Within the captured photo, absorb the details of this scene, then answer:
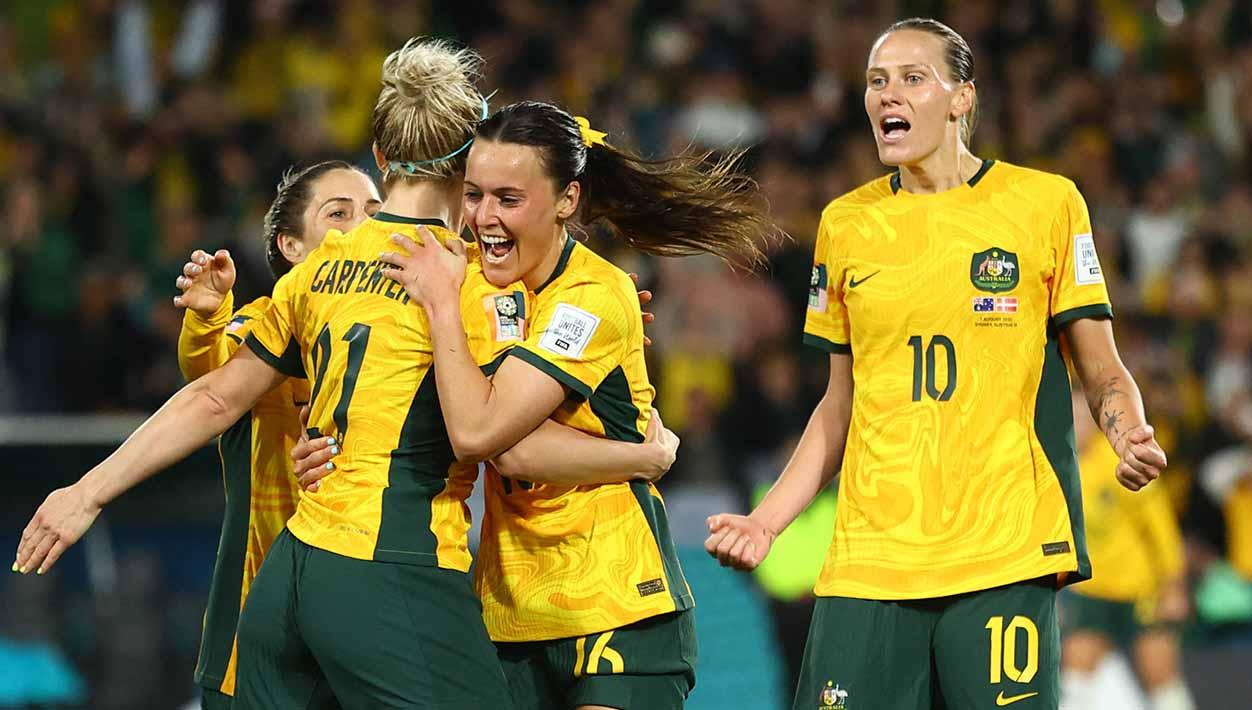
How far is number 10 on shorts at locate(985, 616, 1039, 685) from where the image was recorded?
4.24 metres

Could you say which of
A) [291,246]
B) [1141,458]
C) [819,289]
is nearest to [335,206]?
[291,246]

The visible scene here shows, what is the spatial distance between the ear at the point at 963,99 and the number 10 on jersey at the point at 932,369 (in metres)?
0.60

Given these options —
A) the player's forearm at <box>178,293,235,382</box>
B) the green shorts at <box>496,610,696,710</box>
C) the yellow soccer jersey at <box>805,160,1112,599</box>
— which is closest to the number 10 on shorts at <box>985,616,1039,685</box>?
the yellow soccer jersey at <box>805,160,1112,599</box>

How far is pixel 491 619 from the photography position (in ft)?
14.1

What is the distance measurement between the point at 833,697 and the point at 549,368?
1.08 metres

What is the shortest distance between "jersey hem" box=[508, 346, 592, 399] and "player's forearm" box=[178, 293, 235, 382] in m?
1.02

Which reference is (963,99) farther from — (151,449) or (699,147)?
(699,147)

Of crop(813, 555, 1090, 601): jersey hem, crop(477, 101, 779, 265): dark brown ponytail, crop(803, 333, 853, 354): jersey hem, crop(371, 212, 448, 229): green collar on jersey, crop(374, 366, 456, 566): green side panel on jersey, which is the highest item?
crop(477, 101, 779, 265): dark brown ponytail

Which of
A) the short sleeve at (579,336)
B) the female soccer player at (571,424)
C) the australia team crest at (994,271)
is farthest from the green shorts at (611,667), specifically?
the australia team crest at (994,271)

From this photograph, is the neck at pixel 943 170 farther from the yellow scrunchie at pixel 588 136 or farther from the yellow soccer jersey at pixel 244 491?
the yellow soccer jersey at pixel 244 491

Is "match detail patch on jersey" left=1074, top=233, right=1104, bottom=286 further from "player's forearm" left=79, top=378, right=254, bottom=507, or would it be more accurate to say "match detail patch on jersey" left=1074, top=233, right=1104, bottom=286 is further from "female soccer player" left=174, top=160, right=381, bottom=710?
"player's forearm" left=79, top=378, right=254, bottom=507

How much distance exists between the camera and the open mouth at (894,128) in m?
4.50

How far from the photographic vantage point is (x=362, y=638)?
12.7 ft

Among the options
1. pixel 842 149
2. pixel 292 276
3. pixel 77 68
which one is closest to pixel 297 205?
pixel 292 276
